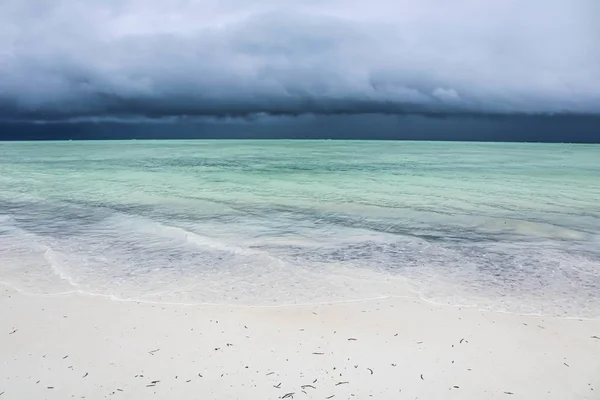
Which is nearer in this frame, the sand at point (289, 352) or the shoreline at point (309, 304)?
the sand at point (289, 352)

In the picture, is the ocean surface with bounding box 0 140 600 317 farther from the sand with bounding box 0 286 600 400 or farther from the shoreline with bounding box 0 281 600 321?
the sand with bounding box 0 286 600 400

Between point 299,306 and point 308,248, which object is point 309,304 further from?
point 308,248

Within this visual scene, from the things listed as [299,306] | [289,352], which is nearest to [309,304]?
[299,306]

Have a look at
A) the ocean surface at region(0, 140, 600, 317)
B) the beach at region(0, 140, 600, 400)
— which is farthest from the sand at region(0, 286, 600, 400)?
the ocean surface at region(0, 140, 600, 317)

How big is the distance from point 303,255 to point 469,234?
6403mm

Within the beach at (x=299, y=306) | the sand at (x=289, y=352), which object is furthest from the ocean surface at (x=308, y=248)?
the sand at (x=289, y=352)

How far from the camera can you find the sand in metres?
5.65

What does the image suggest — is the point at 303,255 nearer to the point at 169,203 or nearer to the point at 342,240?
the point at 342,240

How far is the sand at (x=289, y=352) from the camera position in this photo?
5.65 meters

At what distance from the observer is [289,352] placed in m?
6.64

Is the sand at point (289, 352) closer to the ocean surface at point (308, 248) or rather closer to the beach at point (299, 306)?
the beach at point (299, 306)

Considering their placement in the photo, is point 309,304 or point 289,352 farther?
point 309,304

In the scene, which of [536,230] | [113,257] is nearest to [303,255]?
[113,257]

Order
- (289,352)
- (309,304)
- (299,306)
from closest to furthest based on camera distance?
(289,352)
(299,306)
(309,304)
